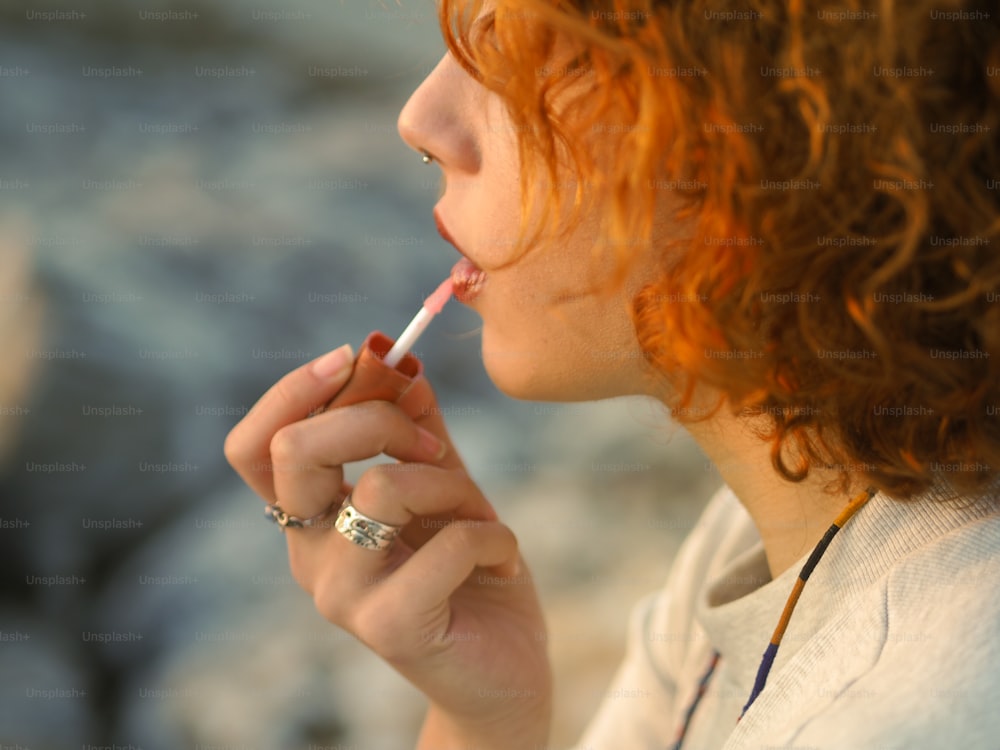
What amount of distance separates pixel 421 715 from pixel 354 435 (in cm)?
80

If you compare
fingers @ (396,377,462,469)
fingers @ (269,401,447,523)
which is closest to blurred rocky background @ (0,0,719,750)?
fingers @ (396,377,462,469)

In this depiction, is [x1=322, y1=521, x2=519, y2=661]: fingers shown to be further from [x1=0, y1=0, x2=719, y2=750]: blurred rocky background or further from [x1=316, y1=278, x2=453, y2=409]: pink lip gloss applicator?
[x1=0, y1=0, x2=719, y2=750]: blurred rocky background

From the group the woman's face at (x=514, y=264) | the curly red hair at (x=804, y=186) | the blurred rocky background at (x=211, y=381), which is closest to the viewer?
the curly red hair at (x=804, y=186)

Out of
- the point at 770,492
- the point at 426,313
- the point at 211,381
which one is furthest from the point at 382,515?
the point at 211,381

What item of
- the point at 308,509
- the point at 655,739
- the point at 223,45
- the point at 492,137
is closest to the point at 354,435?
the point at 308,509

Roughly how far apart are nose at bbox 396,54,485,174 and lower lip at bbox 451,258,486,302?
2.9 inches

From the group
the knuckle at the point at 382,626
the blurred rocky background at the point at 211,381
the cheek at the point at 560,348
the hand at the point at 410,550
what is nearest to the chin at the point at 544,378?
the cheek at the point at 560,348

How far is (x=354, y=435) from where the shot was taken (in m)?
0.71

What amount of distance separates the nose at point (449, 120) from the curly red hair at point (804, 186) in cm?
2

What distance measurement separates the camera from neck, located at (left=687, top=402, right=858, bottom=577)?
669mm

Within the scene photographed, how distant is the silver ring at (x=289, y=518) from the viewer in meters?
0.77

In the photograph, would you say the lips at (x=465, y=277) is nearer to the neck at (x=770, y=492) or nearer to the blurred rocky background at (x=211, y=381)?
the neck at (x=770, y=492)

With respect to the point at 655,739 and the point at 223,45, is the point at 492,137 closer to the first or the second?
the point at 655,739

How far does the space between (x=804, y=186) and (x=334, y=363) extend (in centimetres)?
38
